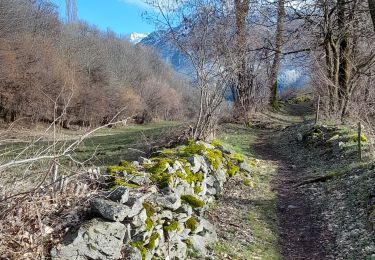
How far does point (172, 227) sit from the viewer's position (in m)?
5.87

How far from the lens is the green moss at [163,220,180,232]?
581cm

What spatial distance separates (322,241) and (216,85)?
6.66 meters

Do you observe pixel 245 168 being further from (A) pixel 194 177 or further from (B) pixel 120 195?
(B) pixel 120 195

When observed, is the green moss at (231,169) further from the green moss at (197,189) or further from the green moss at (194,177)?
the green moss at (197,189)

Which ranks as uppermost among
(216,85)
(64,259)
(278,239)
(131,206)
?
(216,85)

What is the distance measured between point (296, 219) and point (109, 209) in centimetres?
461

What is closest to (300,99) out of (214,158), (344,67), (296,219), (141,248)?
(344,67)

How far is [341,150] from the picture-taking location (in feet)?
41.9

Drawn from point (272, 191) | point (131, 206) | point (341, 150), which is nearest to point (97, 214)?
point (131, 206)

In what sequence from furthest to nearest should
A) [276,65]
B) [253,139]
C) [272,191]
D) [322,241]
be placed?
[276,65] → [253,139] → [272,191] → [322,241]

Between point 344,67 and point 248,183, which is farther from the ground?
point 344,67

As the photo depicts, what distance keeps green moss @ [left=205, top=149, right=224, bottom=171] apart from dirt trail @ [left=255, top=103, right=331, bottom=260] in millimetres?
1601

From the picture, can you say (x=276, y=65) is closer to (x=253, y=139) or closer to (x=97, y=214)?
(x=253, y=139)

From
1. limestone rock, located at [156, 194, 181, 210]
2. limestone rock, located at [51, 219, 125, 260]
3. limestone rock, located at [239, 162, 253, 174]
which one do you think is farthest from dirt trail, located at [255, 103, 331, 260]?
limestone rock, located at [51, 219, 125, 260]
